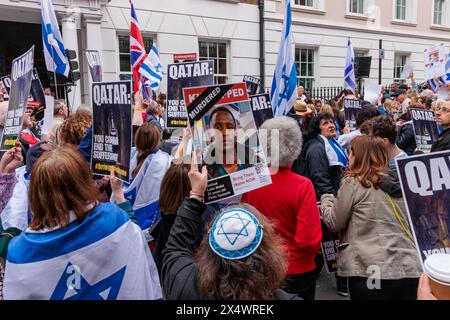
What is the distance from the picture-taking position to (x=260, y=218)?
1.65 metres

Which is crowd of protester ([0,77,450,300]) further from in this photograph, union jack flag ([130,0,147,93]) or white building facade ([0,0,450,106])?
white building facade ([0,0,450,106])

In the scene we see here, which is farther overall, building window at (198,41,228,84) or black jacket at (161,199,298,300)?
building window at (198,41,228,84)

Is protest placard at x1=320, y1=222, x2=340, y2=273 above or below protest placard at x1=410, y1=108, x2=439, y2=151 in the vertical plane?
below

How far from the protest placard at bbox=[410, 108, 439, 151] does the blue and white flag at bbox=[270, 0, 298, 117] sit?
5.16 feet

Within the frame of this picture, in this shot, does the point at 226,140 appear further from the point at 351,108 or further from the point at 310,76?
the point at 310,76

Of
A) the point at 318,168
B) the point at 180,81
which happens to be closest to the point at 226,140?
the point at 318,168

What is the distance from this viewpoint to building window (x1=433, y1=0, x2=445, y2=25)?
71.8 feet

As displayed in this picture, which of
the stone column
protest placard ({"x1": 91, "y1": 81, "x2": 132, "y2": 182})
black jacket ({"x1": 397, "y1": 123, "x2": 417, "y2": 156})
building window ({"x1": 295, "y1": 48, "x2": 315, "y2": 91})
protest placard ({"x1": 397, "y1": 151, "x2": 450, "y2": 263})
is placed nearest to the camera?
protest placard ({"x1": 397, "y1": 151, "x2": 450, "y2": 263})

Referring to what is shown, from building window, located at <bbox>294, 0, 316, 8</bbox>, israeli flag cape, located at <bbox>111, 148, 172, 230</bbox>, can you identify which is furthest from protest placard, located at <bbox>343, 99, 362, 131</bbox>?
building window, located at <bbox>294, 0, 316, 8</bbox>

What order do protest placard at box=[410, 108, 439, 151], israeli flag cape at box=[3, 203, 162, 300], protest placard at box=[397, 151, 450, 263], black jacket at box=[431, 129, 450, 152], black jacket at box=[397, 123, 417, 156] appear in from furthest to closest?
1. black jacket at box=[397, 123, 417, 156]
2. protest placard at box=[410, 108, 439, 151]
3. black jacket at box=[431, 129, 450, 152]
4. protest placard at box=[397, 151, 450, 263]
5. israeli flag cape at box=[3, 203, 162, 300]

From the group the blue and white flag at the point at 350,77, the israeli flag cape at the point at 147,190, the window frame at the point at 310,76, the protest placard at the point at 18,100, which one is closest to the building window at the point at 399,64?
the window frame at the point at 310,76

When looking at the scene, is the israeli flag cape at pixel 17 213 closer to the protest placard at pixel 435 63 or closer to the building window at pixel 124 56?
the protest placard at pixel 435 63

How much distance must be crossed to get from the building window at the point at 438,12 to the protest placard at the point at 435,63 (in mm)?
13981

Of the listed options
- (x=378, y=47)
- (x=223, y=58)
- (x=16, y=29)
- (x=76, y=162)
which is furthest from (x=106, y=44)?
(x=378, y=47)
